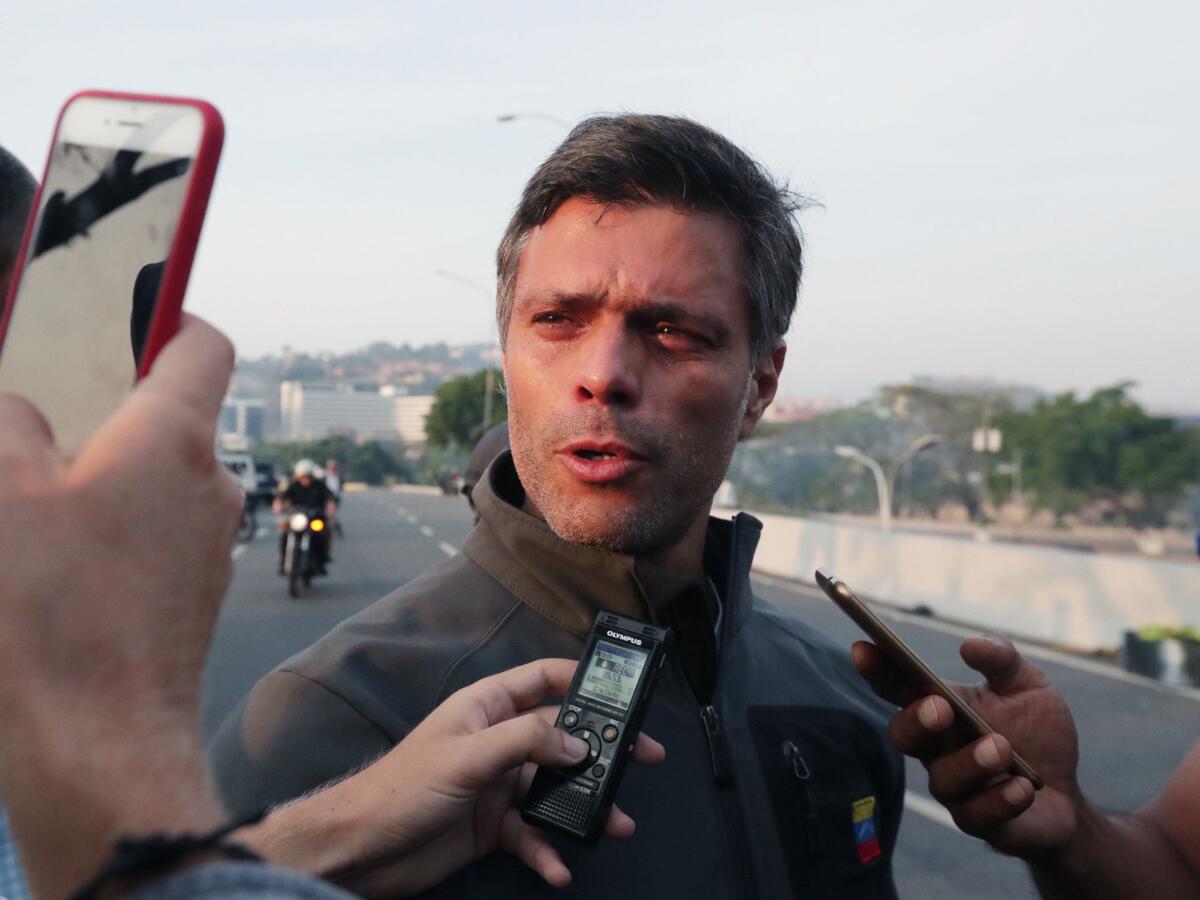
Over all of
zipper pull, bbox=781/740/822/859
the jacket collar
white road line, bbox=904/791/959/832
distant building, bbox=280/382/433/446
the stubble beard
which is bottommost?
distant building, bbox=280/382/433/446

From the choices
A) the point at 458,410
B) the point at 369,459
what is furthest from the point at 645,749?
the point at 369,459

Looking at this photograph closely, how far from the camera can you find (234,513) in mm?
787

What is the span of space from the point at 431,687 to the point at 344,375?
271 ft

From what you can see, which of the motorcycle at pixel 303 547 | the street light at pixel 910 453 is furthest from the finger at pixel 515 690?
the street light at pixel 910 453

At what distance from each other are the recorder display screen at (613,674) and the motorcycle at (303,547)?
15.5 metres

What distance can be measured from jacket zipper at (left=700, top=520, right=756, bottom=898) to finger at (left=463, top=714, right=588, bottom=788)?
1.62 feet

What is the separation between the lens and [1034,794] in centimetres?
188

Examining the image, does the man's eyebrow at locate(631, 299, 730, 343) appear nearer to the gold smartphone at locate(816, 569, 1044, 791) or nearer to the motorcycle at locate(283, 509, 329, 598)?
the gold smartphone at locate(816, 569, 1044, 791)

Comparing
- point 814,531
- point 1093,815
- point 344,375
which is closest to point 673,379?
point 1093,815

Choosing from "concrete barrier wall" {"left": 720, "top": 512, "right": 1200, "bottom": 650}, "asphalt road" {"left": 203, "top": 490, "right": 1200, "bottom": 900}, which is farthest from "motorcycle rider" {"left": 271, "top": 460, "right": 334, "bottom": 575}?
"concrete barrier wall" {"left": 720, "top": 512, "right": 1200, "bottom": 650}

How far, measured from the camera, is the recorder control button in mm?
1468

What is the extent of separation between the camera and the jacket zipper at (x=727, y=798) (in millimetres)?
1775

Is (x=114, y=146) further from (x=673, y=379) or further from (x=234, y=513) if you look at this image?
(x=673, y=379)

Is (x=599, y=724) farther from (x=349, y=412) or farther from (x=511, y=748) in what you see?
(x=349, y=412)
